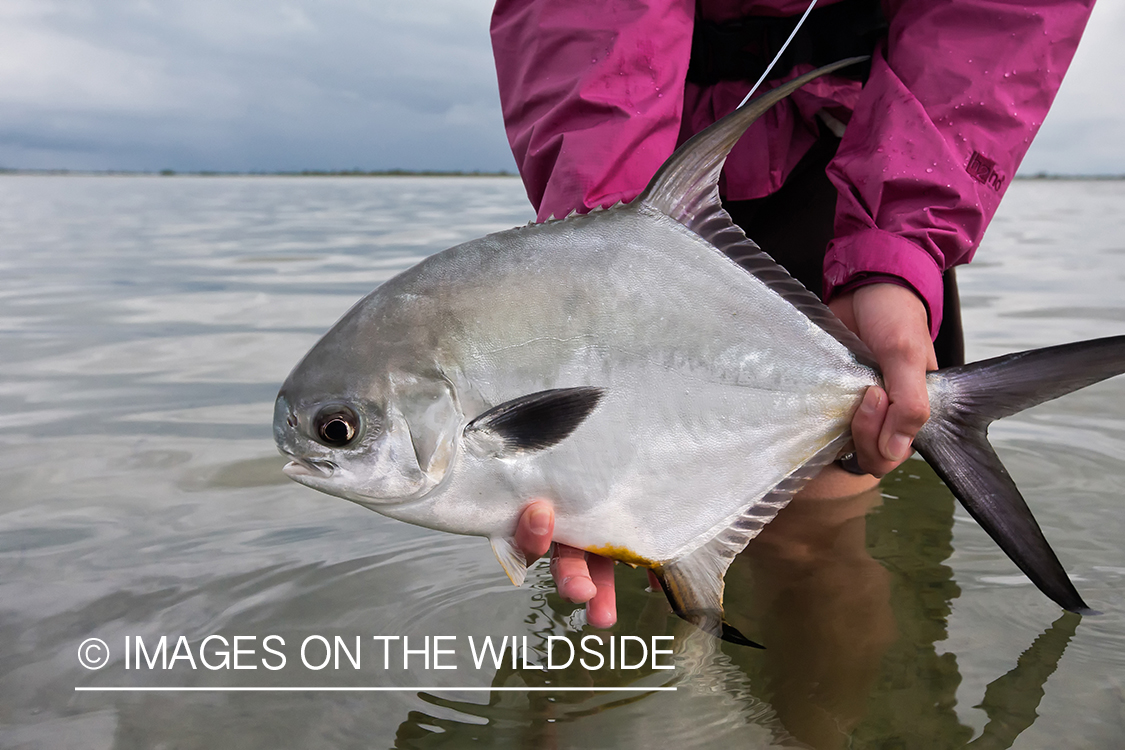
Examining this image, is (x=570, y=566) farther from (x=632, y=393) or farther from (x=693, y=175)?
(x=693, y=175)

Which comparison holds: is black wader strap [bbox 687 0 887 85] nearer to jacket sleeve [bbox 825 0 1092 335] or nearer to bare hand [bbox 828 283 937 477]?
jacket sleeve [bbox 825 0 1092 335]

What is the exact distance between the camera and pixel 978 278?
7918 millimetres

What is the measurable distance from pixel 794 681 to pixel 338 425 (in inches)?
45.2

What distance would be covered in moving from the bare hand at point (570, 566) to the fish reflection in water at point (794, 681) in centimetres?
22

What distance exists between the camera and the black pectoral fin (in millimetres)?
1450

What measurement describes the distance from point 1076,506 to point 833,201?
1.30 meters

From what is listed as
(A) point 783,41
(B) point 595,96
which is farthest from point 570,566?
(A) point 783,41

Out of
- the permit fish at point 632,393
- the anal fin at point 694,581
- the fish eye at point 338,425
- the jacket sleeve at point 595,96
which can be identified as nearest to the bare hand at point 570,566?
the permit fish at point 632,393

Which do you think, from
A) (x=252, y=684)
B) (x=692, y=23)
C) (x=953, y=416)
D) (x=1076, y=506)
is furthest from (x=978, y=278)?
(x=252, y=684)

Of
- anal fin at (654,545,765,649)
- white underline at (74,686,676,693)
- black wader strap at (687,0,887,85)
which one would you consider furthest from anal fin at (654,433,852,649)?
black wader strap at (687,0,887,85)

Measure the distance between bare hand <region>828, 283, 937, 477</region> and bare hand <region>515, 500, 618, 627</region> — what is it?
23.4 inches

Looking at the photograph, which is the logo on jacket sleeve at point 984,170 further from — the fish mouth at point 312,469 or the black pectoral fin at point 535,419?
the fish mouth at point 312,469

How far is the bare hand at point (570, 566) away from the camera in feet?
4.92

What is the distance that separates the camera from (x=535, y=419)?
1.46 m
